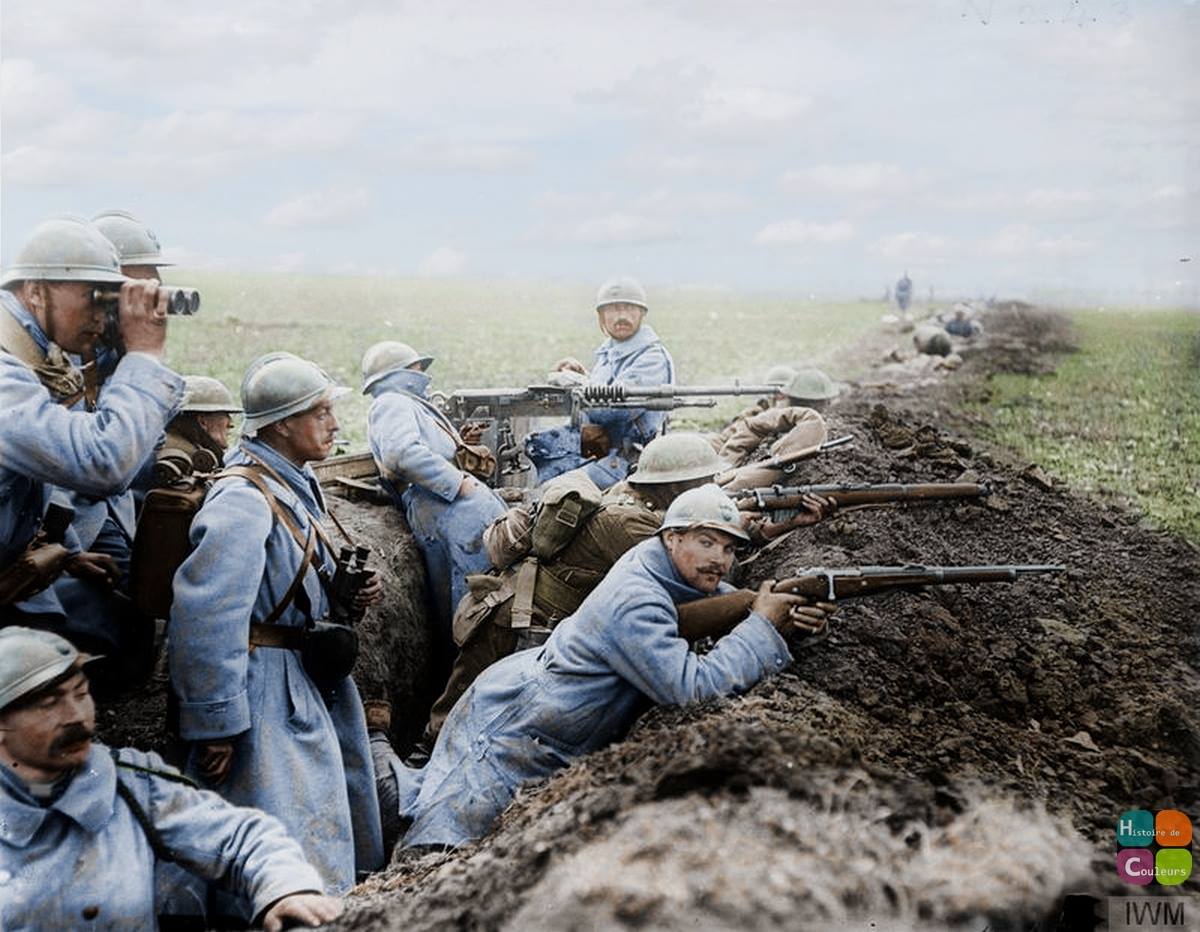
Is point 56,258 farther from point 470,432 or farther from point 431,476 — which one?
point 470,432

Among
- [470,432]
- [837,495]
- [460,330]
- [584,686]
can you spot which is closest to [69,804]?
[584,686]

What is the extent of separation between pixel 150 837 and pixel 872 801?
84.0 inches

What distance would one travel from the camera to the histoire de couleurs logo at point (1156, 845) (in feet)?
12.4

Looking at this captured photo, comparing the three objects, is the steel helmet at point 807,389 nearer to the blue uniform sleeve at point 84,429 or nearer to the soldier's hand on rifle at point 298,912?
the blue uniform sleeve at point 84,429

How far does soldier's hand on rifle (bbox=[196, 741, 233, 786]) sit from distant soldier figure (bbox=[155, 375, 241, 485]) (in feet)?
5.73

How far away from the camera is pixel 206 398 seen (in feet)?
18.3

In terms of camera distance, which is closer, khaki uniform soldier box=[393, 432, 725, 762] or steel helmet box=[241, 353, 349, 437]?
steel helmet box=[241, 353, 349, 437]

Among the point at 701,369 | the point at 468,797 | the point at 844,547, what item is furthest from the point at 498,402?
the point at 701,369

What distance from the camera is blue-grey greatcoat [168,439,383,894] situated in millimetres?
3855

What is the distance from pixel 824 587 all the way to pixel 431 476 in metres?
2.84

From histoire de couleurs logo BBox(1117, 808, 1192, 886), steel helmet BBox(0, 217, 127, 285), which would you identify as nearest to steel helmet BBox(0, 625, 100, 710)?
steel helmet BBox(0, 217, 127, 285)

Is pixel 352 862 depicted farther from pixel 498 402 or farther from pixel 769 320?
pixel 769 320

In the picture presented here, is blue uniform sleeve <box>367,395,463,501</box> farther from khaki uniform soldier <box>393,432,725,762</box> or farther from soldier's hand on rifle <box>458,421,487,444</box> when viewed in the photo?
khaki uniform soldier <box>393,432,725,762</box>

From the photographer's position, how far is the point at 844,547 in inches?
247
